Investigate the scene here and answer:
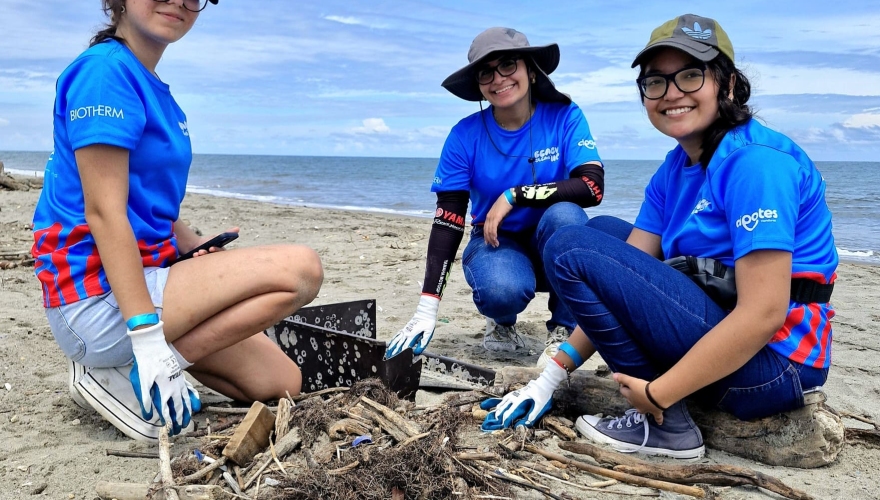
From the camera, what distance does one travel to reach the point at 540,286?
3.97 m

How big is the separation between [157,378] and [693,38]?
6.96ft

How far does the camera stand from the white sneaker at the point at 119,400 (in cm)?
261

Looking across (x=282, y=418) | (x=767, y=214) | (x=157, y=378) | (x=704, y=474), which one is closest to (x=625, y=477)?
(x=704, y=474)

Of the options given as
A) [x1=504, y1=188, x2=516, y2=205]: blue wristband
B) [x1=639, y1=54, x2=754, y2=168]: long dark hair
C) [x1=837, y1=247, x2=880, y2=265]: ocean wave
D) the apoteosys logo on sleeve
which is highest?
[x1=639, y1=54, x2=754, y2=168]: long dark hair

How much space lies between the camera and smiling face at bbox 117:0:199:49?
244 cm

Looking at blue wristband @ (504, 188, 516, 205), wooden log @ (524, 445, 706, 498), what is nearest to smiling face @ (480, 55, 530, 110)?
blue wristband @ (504, 188, 516, 205)

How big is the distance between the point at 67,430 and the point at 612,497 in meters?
2.08

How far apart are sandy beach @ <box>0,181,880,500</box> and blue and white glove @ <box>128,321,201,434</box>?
0.61 feet

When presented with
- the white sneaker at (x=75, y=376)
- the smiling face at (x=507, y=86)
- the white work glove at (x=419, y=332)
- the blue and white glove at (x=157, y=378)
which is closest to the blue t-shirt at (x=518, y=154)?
the smiling face at (x=507, y=86)

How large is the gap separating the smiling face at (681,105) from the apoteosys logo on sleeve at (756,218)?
0.43 meters

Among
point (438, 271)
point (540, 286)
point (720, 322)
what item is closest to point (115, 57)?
point (438, 271)

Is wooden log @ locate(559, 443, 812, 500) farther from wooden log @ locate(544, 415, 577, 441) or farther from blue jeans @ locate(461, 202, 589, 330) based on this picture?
blue jeans @ locate(461, 202, 589, 330)

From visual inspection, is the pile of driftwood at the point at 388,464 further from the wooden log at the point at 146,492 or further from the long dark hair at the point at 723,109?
the long dark hair at the point at 723,109

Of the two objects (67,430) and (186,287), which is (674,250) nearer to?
(186,287)
